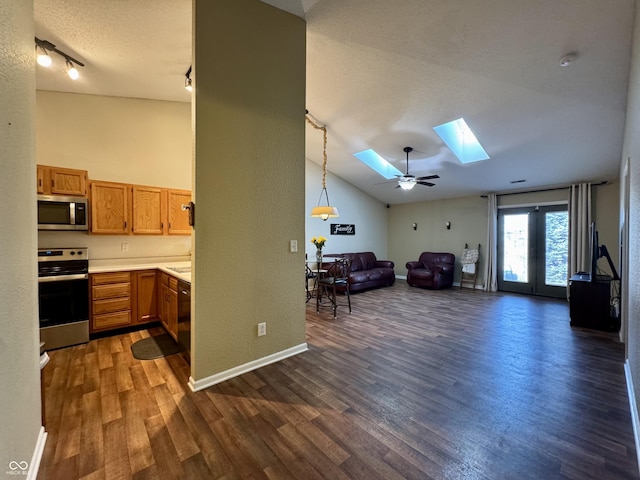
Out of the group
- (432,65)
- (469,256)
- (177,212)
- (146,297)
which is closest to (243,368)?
(146,297)

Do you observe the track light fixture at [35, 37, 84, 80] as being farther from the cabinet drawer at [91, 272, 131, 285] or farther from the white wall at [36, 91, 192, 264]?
the cabinet drawer at [91, 272, 131, 285]

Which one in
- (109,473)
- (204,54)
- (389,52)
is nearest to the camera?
(109,473)

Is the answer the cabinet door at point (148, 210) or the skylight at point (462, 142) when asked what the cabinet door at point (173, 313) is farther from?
the skylight at point (462, 142)

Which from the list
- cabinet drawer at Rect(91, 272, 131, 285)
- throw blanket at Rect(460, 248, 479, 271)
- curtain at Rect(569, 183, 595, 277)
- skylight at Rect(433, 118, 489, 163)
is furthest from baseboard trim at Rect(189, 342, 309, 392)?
curtain at Rect(569, 183, 595, 277)

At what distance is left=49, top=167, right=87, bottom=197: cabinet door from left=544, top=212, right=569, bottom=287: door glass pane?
28.1ft

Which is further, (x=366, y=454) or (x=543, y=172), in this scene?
(x=543, y=172)

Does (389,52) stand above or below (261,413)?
above

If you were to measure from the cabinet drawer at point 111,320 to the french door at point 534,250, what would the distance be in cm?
769

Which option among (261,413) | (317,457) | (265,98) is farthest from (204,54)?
(317,457)

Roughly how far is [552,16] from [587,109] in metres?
1.80

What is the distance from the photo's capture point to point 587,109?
3461 mm

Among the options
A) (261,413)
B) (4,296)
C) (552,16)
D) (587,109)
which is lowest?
(261,413)

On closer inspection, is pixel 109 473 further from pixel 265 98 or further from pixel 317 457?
pixel 265 98

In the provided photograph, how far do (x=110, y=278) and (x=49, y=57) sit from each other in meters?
2.44
